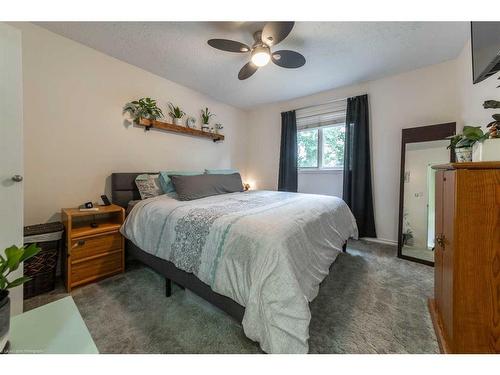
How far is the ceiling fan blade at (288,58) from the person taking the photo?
1870mm

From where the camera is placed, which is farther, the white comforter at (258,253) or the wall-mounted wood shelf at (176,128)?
the wall-mounted wood shelf at (176,128)

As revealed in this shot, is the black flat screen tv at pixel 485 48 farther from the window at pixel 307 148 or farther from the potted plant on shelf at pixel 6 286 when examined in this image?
the window at pixel 307 148

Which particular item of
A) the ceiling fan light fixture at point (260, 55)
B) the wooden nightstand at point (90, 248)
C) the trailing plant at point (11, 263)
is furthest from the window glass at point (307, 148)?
the trailing plant at point (11, 263)

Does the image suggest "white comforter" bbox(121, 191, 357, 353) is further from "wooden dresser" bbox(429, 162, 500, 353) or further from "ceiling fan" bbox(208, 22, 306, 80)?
"ceiling fan" bbox(208, 22, 306, 80)

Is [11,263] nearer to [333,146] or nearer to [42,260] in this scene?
[42,260]

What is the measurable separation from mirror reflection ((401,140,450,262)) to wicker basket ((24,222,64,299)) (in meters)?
3.61

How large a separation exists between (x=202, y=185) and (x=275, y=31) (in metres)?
1.61

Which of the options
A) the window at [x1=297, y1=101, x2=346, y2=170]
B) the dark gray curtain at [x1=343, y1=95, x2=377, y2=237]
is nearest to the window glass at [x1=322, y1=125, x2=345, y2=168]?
the window at [x1=297, y1=101, x2=346, y2=170]

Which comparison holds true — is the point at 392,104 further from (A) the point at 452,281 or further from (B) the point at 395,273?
(A) the point at 452,281

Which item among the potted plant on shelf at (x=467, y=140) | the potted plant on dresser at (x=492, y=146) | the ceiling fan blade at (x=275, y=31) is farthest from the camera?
the ceiling fan blade at (x=275, y=31)

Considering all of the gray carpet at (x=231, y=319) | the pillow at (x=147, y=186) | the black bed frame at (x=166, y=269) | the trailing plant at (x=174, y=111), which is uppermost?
the trailing plant at (x=174, y=111)

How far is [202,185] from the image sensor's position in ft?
7.64

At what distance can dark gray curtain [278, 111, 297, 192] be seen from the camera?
12.1 feet

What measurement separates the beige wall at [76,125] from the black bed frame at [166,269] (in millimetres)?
208
